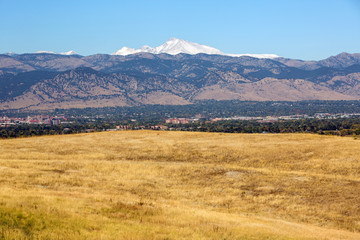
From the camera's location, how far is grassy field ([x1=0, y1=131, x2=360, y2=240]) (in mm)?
21938

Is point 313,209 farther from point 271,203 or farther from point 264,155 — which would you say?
point 264,155

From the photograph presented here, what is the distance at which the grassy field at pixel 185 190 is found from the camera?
2194 centimetres

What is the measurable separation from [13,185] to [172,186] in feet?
46.7

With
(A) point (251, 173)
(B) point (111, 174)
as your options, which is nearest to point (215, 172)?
(A) point (251, 173)

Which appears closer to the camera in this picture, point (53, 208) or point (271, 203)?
point (53, 208)

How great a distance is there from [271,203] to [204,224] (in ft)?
38.8

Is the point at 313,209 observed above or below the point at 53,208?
below

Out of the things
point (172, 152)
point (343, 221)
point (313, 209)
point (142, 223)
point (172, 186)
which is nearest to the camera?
point (142, 223)

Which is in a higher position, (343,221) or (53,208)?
(53,208)

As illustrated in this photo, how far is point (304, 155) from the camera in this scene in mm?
55750

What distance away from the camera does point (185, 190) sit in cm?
3794

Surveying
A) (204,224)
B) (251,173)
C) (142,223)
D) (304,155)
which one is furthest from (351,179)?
(142,223)

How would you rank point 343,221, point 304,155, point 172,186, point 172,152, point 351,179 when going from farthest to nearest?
1. point 172,152
2. point 304,155
3. point 351,179
4. point 172,186
5. point 343,221

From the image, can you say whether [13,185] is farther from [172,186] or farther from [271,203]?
[271,203]
